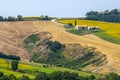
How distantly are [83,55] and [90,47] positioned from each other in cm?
628

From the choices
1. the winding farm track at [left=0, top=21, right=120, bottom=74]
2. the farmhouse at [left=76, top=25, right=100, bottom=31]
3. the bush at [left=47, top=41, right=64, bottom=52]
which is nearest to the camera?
the winding farm track at [left=0, top=21, right=120, bottom=74]

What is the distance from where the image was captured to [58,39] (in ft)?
568

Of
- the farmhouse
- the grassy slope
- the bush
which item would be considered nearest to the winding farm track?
the bush

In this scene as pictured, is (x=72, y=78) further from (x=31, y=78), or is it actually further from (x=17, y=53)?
(x=17, y=53)

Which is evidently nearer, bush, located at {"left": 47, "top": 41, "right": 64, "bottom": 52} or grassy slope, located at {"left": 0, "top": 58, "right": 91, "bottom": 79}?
grassy slope, located at {"left": 0, "top": 58, "right": 91, "bottom": 79}

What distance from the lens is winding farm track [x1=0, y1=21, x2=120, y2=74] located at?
475 feet

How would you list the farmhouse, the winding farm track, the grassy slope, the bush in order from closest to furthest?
1. the grassy slope
2. the winding farm track
3. the bush
4. the farmhouse

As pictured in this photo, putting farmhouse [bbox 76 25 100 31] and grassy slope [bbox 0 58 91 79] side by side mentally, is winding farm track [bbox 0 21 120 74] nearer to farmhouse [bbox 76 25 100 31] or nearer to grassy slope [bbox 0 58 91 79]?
farmhouse [bbox 76 25 100 31]

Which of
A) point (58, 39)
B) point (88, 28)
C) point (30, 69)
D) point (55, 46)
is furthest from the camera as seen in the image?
point (88, 28)

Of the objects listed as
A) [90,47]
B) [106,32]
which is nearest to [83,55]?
[90,47]

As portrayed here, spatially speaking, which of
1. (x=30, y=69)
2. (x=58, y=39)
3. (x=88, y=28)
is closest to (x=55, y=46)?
(x=58, y=39)

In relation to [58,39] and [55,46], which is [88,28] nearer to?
[58,39]

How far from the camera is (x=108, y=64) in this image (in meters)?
142

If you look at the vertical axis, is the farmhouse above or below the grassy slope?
above
